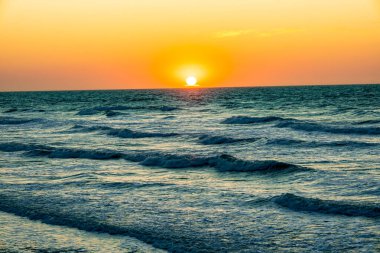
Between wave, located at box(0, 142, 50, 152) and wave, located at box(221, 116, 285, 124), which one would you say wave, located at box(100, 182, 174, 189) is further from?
wave, located at box(221, 116, 285, 124)

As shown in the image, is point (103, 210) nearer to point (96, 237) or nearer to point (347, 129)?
point (96, 237)

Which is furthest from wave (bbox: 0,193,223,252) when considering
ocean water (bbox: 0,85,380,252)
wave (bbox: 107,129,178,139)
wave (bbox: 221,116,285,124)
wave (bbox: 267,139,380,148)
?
wave (bbox: 221,116,285,124)

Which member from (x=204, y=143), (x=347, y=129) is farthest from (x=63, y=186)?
(x=347, y=129)

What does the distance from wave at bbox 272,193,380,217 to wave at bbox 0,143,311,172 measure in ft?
16.7

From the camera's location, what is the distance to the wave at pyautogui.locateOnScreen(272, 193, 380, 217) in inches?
508

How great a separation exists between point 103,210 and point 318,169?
8.46m

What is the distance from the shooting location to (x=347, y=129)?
34.3m

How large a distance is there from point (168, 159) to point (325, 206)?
10041 mm

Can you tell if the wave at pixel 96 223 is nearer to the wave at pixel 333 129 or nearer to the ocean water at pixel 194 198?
the ocean water at pixel 194 198

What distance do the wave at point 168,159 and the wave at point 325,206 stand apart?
5.10 meters

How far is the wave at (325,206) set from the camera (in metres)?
12.9

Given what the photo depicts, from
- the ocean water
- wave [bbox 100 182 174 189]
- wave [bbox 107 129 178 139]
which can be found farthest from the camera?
wave [bbox 107 129 178 139]

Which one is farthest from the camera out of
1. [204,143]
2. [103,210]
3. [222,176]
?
[204,143]

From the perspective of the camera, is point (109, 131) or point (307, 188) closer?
point (307, 188)
